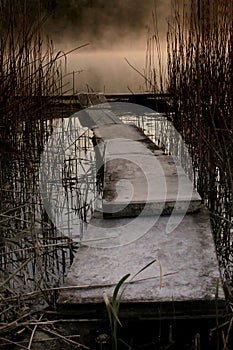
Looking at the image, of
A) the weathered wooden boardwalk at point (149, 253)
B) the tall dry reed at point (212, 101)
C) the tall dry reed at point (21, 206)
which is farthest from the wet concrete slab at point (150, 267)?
the tall dry reed at point (212, 101)

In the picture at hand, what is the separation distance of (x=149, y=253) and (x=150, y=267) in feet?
0.27

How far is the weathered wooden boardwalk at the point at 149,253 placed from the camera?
4.05 ft

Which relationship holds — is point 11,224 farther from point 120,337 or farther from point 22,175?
point 120,337

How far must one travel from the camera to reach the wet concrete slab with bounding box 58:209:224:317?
1232mm

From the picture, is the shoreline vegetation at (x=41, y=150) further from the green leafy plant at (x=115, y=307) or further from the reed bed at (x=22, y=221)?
the green leafy plant at (x=115, y=307)

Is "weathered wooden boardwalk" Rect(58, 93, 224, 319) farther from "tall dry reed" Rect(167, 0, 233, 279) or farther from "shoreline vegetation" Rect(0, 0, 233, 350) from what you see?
"tall dry reed" Rect(167, 0, 233, 279)

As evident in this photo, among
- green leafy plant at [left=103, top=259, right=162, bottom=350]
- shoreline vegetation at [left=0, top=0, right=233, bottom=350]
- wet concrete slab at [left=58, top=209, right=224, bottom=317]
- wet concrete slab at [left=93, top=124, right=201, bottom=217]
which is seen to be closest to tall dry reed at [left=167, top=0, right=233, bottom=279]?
shoreline vegetation at [left=0, top=0, right=233, bottom=350]

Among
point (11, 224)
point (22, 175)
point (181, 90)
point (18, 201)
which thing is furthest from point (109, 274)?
point (181, 90)

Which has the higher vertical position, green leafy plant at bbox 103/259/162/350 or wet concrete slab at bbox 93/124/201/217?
wet concrete slab at bbox 93/124/201/217

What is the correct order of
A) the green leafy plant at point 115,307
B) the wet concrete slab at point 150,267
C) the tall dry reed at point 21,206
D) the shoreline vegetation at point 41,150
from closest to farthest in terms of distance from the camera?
the green leafy plant at point 115,307 → the wet concrete slab at point 150,267 → the tall dry reed at point 21,206 → the shoreline vegetation at point 41,150

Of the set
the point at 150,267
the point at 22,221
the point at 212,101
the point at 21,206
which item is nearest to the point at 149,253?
the point at 150,267

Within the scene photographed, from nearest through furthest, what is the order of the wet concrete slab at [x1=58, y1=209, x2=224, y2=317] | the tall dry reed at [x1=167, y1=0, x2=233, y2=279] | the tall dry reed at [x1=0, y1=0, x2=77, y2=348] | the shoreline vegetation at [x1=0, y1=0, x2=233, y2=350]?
the wet concrete slab at [x1=58, y1=209, x2=224, y2=317], the tall dry reed at [x1=0, y1=0, x2=77, y2=348], the shoreline vegetation at [x1=0, y1=0, x2=233, y2=350], the tall dry reed at [x1=167, y1=0, x2=233, y2=279]

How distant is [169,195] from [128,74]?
6.98 metres

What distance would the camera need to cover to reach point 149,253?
4.78 ft
